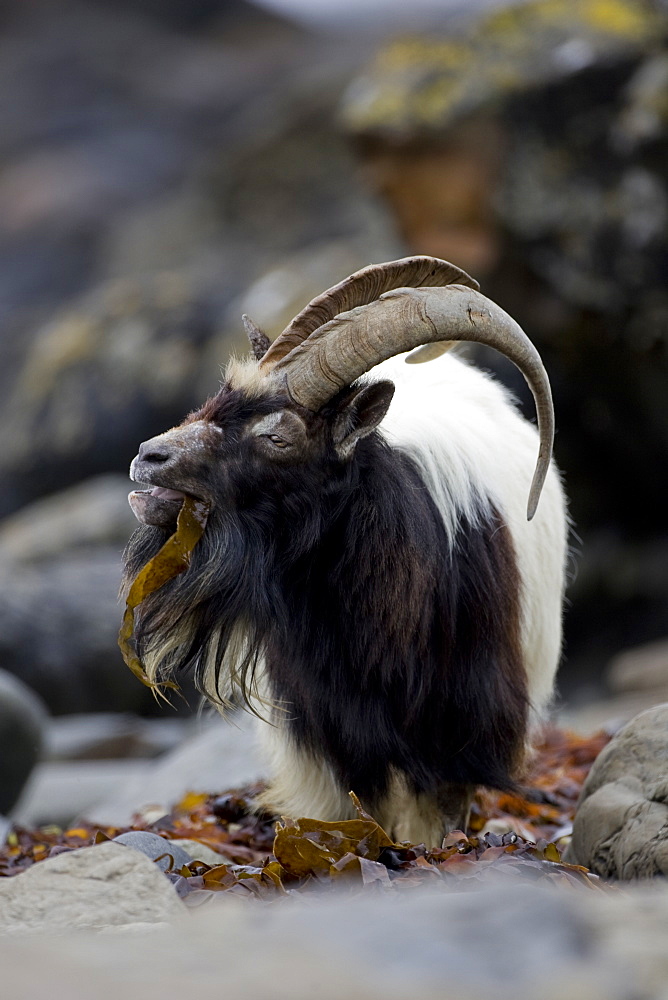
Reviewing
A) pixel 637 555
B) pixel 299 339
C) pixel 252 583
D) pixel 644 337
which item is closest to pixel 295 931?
pixel 252 583

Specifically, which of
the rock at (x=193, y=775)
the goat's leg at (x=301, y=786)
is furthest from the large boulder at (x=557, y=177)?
the goat's leg at (x=301, y=786)

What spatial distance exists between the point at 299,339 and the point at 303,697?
1497 mm

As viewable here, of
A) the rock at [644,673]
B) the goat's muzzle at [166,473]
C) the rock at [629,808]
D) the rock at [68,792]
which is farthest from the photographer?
the rock at [644,673]

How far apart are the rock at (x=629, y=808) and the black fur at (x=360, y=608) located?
48 centimetres

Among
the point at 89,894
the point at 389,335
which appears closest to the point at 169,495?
the point at 389,335

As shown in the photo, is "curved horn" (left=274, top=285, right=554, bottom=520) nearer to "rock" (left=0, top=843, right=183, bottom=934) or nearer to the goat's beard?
the goat's beard

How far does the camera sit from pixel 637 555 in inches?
565

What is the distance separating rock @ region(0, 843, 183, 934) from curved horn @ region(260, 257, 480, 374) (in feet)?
6.85

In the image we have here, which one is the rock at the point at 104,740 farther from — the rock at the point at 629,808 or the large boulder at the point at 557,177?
the rock at the point at 629,808

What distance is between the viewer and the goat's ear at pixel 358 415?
4523mm

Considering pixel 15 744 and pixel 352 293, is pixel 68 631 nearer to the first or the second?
pixel 15 744

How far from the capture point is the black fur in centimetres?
452

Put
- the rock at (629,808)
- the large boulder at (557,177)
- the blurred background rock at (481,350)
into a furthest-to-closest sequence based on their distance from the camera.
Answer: the large boulder at (557,177) → the blurred background rock at (481,350) → the rock at (629,808)

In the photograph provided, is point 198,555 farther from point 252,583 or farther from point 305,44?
point 305,44
